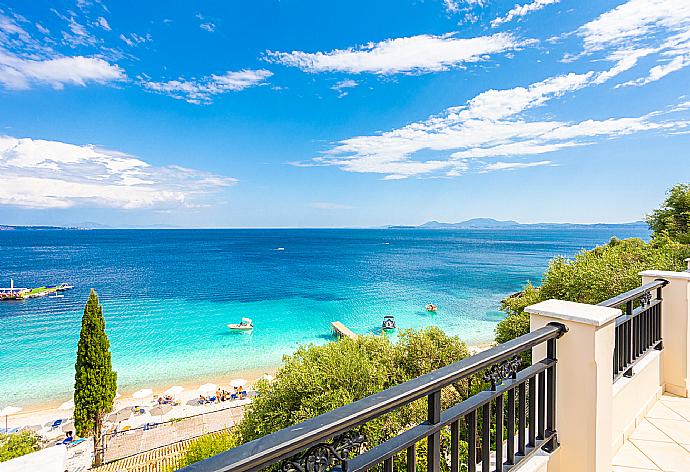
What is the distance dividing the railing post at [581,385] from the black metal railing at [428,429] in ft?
0.15

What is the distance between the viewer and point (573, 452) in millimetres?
1919

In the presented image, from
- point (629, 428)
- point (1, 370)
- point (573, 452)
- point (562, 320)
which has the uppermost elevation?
point (562, 320)

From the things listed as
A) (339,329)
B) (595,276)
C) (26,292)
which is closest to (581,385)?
(595,276)

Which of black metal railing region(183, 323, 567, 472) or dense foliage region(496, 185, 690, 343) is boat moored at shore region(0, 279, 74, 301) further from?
black metal railing region(183, 323, 567, 472)

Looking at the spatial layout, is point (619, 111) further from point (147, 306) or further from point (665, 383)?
point (147, 306)

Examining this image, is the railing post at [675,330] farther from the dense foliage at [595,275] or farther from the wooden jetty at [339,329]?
the wooden jetty at [339,329]

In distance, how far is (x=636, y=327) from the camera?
288 cm

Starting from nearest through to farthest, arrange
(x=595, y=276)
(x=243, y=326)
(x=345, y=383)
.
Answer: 1. (x=345, y=383)
2. (x=595, y=276)
3. (x=243, y=326)

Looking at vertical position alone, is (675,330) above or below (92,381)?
above

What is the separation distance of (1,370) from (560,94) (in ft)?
136

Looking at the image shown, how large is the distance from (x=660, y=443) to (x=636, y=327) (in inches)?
33.2

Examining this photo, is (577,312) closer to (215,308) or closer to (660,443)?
(660,443)

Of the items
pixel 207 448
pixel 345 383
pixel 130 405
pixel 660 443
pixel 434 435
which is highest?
pixel 434 435

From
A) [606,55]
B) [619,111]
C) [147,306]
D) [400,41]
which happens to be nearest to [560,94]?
[619,111]
